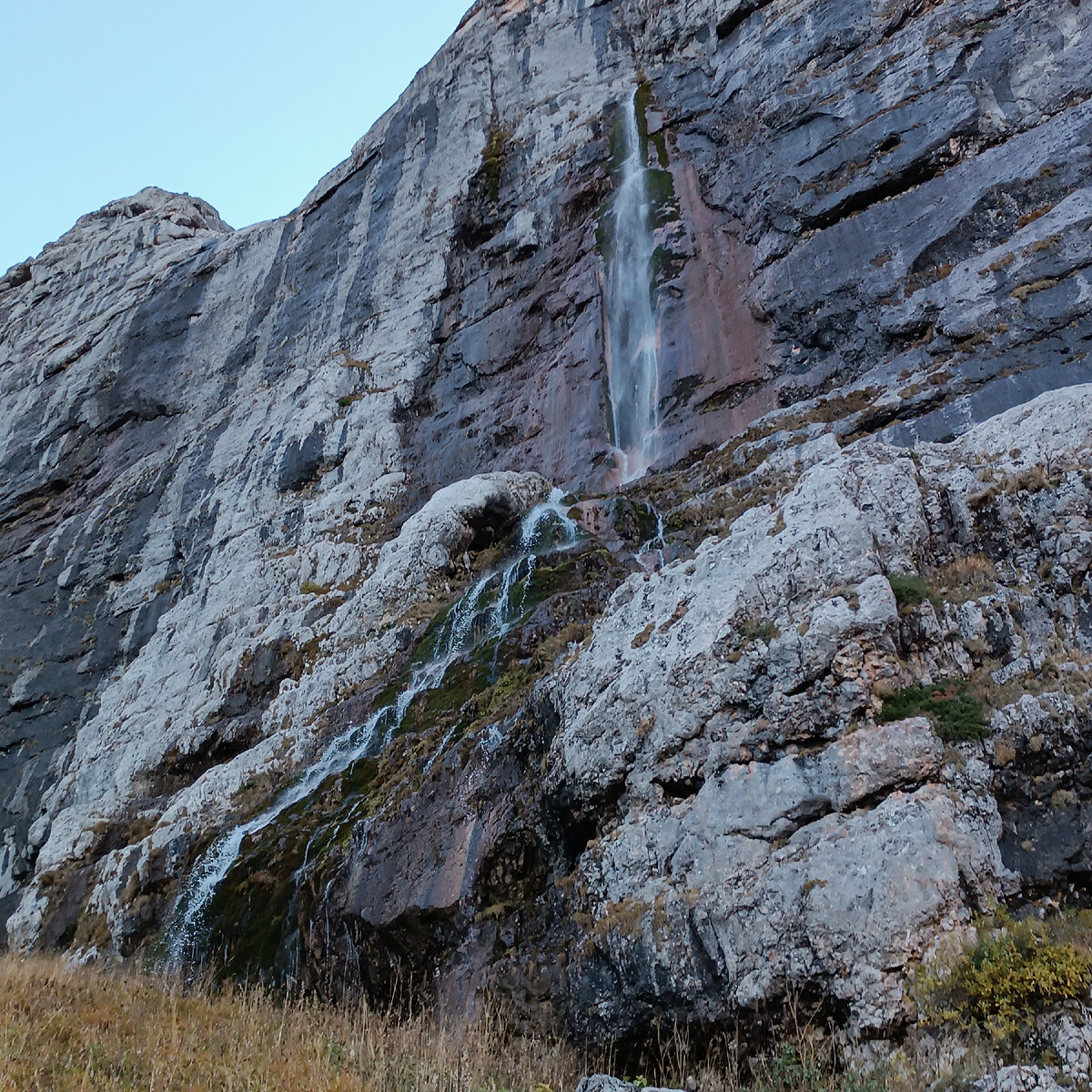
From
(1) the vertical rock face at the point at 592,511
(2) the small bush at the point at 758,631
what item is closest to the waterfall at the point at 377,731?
(1) the vertical rock face at the point at 592,511

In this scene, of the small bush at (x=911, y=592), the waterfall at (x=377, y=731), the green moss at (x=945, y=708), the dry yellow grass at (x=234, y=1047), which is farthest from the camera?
the waterfall at (x=377, y=731)

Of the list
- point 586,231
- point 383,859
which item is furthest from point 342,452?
point 383,859

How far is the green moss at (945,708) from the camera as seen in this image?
7.68 m

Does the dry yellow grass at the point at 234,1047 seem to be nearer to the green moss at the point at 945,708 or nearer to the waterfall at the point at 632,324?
the green moss at the point at 945,708

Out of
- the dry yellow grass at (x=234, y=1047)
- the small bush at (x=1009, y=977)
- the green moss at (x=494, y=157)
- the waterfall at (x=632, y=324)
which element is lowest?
the dry yellow grass at (x=234, y=1047)

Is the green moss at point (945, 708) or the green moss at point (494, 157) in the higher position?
the green moss at point (494, 157)

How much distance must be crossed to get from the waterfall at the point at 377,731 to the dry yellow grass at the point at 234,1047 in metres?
3.47

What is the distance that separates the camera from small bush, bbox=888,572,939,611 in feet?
28.8

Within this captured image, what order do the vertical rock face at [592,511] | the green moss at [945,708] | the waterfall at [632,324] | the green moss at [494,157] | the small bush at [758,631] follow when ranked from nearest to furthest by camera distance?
1. the green moss at [945,708]
2. the vertical rock face at [592,511]
3. the small bush at [758,631]
4. the waterfall at [632,324]
5. the green moss at [494,157]

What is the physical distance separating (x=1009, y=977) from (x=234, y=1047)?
5.80 metres

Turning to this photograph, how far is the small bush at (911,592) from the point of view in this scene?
28.8 ft

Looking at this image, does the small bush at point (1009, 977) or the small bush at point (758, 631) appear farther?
the small bush at point (758, 631)

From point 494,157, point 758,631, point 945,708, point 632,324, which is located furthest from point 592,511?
point 494,157

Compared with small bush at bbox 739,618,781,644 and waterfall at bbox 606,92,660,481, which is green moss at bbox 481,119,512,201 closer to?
waterfall at bbox 606,92,660,481
